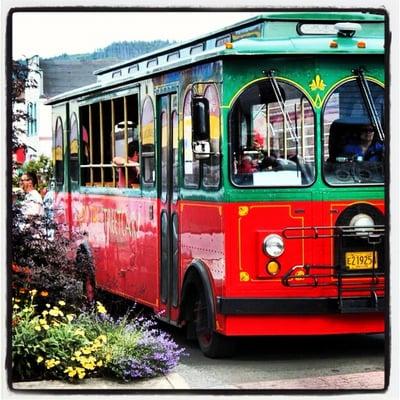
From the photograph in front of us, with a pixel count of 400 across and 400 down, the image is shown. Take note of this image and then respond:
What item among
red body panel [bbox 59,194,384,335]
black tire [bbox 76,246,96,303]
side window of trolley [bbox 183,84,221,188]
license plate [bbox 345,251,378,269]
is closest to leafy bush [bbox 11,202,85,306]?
black tire [bbox 76,246,96,303]

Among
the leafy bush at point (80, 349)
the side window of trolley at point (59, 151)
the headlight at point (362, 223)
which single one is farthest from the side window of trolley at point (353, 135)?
the side window of trolley at point (59, 151)

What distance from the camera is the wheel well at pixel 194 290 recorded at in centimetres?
1138

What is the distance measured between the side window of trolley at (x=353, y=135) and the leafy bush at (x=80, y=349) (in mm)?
1938

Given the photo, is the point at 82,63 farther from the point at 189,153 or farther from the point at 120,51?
the point at 189,153

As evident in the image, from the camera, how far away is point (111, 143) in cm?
1336

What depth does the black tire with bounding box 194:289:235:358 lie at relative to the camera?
37.7ft

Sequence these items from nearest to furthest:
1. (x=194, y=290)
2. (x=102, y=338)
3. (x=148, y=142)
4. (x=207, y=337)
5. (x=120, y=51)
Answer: (x=102, y=338)
(x=207, y=337)
(x=194, y=290)
(x=120, y=51)
(x=148, y=142)

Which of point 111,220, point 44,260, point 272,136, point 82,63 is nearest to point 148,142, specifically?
point 82,63

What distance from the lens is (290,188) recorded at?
1109cm

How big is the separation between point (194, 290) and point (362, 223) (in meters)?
1.66

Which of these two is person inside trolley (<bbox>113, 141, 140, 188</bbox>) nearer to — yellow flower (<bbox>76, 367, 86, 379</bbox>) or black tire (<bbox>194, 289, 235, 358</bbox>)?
black tire (<bbox>194, 289, 235, 358</bbox>)

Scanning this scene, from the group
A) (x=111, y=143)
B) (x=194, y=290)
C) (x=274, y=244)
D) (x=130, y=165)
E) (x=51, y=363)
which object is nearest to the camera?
(x=51, y=363)

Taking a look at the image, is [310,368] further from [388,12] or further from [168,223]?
[388,12]

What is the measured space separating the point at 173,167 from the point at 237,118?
4.02 ft
